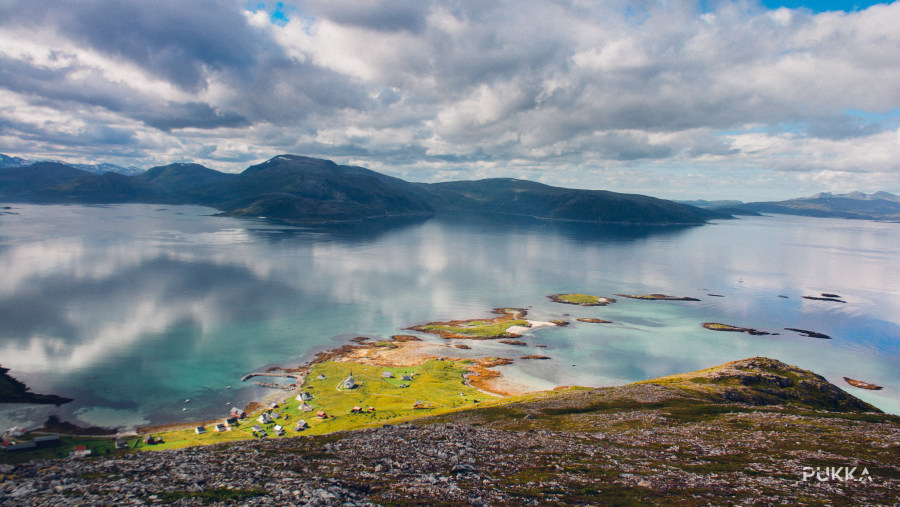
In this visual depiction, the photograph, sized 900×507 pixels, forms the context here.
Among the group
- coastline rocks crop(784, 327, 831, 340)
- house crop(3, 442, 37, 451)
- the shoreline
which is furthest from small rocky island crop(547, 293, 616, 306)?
house crop(3, 442, 37, 451)

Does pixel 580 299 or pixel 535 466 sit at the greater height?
pixel 535 466

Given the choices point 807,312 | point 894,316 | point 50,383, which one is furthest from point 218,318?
point 894,316

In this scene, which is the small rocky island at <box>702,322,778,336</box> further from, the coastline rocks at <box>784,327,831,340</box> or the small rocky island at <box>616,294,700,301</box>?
the small rocky island at <box>616,294,700,301</box>

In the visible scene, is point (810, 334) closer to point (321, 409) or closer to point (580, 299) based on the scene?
point (580, 299)

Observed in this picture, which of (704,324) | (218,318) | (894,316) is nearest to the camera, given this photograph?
(218,318)

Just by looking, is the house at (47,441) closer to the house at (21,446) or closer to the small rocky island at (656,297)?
the house at (21,446)

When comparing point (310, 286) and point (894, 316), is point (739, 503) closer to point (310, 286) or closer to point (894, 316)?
point (310, 286)

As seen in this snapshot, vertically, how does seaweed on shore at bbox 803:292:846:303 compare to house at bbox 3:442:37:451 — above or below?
above

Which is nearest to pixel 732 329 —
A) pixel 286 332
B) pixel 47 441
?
pixel 286 332

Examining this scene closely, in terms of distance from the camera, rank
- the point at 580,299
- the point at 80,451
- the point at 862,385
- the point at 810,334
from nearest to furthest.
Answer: the point at 80,451
the point at 862,385
the point at 810,334
the point at 580,299
